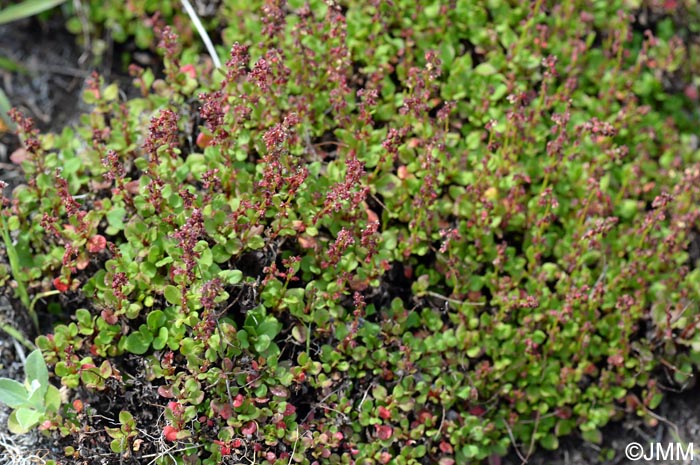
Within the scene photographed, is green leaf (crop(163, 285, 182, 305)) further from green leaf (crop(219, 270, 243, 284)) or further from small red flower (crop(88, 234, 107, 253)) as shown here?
small red flower (crop(88, 234, 107, 253))

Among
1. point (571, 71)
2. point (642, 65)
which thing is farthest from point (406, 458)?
point (642, 65)

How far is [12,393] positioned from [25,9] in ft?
7.00

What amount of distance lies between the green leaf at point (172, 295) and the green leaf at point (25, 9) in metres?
1.99

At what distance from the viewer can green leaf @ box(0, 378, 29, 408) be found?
8.86ft

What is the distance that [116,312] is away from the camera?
2.88 metres

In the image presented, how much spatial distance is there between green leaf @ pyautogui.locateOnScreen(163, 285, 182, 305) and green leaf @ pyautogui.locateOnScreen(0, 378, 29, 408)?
0.59m

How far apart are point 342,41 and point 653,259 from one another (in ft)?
5.50

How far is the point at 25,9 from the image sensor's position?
12.9ft

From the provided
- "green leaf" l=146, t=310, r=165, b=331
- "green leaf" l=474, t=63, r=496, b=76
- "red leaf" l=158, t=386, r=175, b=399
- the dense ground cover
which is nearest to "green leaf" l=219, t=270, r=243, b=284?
the dense ground cover

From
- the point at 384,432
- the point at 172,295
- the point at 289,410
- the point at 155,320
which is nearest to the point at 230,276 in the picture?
the point at 172,295

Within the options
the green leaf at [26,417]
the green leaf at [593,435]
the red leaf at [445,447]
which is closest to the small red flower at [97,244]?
the green leaf at [26,417]

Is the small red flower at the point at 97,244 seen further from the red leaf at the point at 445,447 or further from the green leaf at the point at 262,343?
the red leaf at the point at 445,447

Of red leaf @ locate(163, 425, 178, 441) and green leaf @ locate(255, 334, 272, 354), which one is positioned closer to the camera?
red leaf @ locate(163, 425, 178, 441)

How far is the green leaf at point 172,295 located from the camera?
2.78 m
